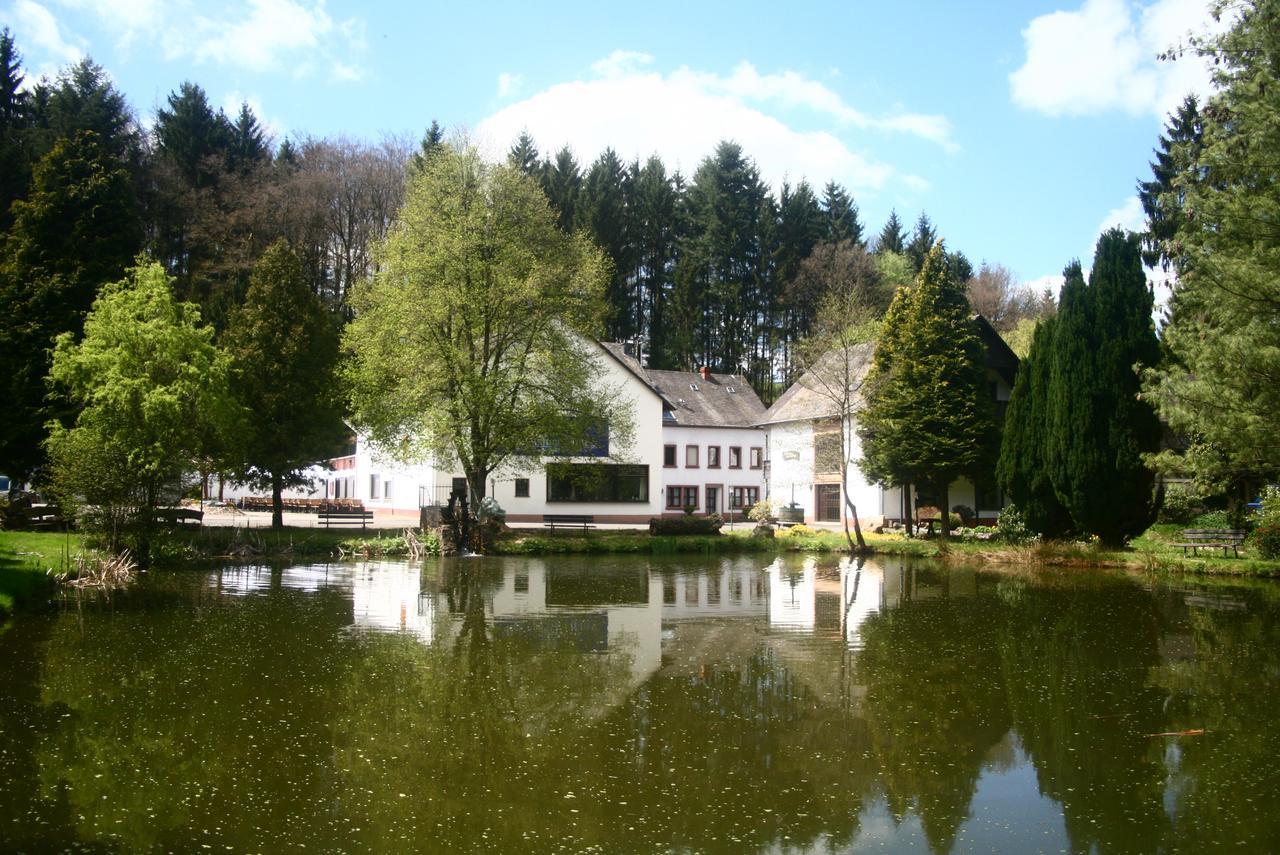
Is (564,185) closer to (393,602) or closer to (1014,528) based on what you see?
(1014,528)

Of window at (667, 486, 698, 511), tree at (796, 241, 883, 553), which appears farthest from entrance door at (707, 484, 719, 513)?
tree at (796, 241, 883, 553)

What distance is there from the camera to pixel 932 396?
33.1 meters

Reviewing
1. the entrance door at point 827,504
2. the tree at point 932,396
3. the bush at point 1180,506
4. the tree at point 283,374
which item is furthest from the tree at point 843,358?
the tree at point 283,374

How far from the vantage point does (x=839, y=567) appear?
1046 inches

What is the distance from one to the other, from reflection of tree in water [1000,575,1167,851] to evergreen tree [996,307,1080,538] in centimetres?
1063

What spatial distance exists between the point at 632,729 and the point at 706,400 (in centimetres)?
4117

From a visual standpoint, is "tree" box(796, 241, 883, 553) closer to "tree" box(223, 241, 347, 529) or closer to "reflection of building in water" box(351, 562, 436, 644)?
"reflection of building in water" box(351, 562, 436, 644)

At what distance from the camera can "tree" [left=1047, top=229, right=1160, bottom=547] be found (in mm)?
26312

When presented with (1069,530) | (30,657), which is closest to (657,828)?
(30,657)

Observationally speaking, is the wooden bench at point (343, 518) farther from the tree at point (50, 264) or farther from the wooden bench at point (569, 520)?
the tree at point (50, 264)

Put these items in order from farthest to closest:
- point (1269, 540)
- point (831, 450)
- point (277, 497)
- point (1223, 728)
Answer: point (831, 450) < point (277, 497) < point (1269, 540) < point (1223, 728)

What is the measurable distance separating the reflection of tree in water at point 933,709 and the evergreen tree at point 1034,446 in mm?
13486

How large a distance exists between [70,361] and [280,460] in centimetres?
847

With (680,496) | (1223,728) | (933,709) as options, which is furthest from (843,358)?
(1223,728)
